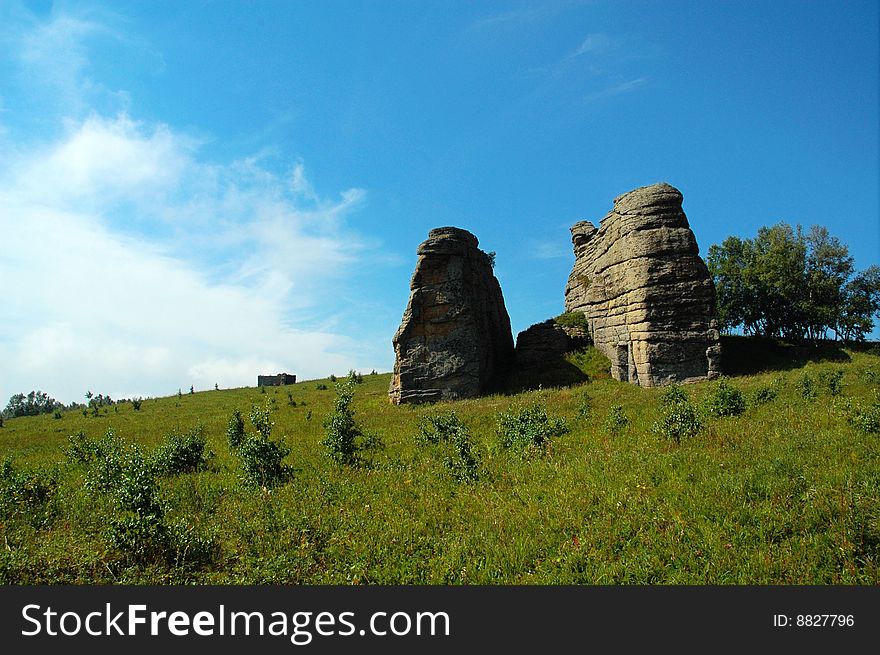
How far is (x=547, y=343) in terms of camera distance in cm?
3822

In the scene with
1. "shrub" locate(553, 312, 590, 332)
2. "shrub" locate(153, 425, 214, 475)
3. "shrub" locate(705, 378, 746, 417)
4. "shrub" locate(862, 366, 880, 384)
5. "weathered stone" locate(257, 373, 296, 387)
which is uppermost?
"shrub" locate(553, 312, 590, 332)

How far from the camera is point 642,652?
511 cm

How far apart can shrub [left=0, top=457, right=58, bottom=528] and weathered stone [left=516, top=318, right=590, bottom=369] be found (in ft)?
101

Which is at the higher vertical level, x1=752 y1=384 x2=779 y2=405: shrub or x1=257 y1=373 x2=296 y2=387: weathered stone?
x1=257 y1=373 x2=296 y2=387: weathered stone

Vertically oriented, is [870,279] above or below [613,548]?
above

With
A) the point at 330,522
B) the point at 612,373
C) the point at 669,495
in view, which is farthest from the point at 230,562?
the point at 612,373

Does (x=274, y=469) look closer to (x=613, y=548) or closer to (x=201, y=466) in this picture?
(x=201, y=466)

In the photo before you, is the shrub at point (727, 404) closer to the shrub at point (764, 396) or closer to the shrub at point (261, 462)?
the shrub at point (764, 396)

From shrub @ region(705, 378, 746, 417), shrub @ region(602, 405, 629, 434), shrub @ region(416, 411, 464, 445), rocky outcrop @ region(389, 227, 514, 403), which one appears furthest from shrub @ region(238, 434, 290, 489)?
rocky outcrop @ region(389, 227, 514, 403)

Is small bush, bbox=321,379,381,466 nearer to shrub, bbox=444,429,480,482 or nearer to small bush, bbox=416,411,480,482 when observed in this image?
small bush, bbox=416,411,480,482

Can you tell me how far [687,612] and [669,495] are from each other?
319 centimetres

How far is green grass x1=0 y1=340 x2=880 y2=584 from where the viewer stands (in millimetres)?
6570

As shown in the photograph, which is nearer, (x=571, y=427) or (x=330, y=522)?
(x=330, y=522)

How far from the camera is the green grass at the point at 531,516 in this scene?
6.57 metres
